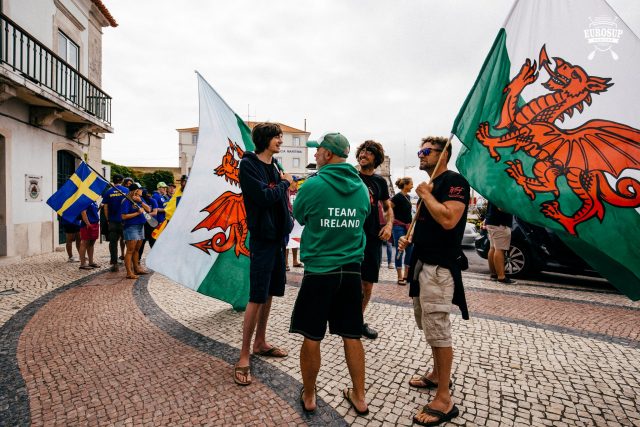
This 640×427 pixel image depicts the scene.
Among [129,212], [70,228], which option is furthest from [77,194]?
[129,212]

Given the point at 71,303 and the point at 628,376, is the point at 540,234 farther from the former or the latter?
the point at 71,303

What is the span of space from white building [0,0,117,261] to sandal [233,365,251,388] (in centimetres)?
856

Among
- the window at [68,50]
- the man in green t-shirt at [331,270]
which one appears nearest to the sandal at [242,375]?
the man in green t-shirt at [331,270]

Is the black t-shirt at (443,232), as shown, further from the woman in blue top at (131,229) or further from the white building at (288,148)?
the white building at (288,148)

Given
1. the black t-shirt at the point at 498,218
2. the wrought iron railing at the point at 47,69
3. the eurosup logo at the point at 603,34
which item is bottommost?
the black t-shirt at the point at 498,218

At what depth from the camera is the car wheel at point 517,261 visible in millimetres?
7043

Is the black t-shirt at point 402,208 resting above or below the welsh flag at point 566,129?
below

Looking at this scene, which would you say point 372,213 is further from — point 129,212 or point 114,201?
point 114,201

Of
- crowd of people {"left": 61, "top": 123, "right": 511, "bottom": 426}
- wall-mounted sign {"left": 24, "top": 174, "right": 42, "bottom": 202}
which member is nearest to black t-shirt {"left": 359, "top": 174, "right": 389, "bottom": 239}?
crowd of people {"left": 61, "top": 123, "right": 511, "bottom": 426}

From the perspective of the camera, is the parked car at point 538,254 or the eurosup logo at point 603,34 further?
the parked car at point 538,254

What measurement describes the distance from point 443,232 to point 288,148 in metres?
63.4

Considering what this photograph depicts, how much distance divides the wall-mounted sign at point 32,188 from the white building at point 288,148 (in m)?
53.4

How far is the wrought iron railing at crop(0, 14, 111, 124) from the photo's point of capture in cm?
822

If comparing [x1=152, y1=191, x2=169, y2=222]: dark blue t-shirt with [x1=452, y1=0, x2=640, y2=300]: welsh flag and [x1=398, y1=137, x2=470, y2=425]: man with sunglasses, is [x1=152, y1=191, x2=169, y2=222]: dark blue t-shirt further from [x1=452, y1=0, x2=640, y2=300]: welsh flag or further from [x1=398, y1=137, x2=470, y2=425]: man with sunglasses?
[x1=452, y1=0, x2=640, y2=300]: welsh flag
